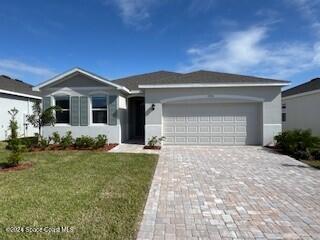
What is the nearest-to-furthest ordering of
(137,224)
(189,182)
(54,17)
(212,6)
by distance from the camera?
(137,224) < (189,182) < (212,6) < (54,17)

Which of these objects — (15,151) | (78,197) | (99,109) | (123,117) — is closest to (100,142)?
(99,109)

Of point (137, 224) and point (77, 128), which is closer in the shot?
point (137, 224)

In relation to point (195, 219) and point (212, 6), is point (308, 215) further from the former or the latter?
point (212, 6)

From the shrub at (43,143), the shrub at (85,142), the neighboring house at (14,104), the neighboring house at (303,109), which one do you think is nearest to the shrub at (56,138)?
the shrub at (43,143)

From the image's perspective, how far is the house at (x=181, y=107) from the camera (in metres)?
13.8

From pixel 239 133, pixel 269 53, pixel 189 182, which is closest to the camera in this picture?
pixel 189 182

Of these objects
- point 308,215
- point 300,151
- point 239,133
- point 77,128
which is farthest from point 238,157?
point 77,128

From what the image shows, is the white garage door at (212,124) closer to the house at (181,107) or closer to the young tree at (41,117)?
the house at (181,107)

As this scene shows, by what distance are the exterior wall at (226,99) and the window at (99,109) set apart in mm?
2366

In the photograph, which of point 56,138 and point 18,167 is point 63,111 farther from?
point 18,167

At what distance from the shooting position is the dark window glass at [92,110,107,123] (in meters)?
14.6

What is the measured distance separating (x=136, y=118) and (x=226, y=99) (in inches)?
301

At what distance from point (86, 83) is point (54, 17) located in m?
3.61

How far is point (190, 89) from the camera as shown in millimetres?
14164
